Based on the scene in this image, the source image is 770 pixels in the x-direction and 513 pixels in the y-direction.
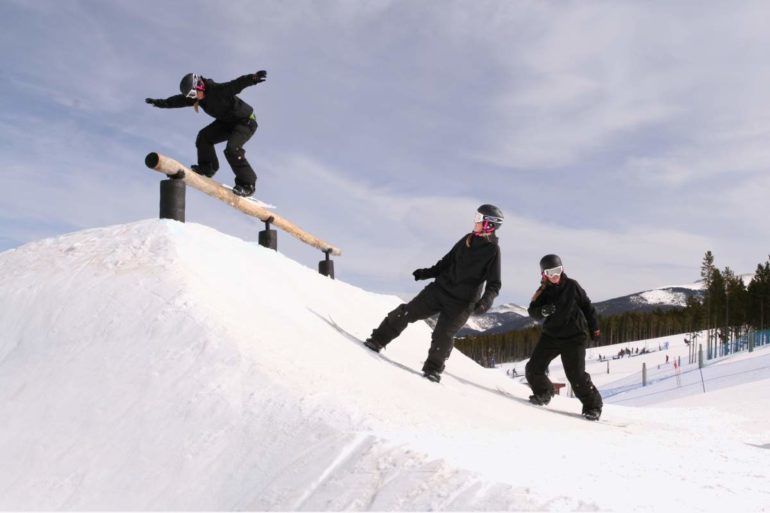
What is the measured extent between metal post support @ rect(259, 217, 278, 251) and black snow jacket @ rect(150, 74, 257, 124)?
1.76 metres

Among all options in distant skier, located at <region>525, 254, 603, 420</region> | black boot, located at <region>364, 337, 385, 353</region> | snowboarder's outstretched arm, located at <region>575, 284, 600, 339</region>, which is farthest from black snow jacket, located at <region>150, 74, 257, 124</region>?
snowboarder's outstretched arm, located at <region>575, 284, 600, 339</region>

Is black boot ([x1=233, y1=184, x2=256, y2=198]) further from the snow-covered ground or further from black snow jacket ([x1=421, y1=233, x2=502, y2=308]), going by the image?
black snow jacket ([x1=421, y1=233, x2=502, y2=308])

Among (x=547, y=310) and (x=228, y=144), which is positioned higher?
(x=228, y=144)

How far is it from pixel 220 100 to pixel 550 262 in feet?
14.5

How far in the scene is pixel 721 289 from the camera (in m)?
62.5

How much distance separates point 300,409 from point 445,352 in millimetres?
2500

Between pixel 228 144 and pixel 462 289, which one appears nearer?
pixel 462 289

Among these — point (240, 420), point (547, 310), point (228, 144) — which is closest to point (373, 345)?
point (547, 310)

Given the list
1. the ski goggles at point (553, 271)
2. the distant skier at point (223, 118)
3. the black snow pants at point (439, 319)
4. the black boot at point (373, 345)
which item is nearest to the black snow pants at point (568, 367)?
the ski goggles at point (553, 271)

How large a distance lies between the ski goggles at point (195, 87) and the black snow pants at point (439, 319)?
11.6 ft

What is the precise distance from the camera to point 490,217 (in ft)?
19.9

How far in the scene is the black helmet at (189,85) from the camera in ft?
22.2

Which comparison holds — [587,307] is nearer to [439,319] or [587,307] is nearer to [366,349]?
[439,319]

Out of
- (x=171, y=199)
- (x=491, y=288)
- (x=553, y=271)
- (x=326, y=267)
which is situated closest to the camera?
(x=491, y=288)
